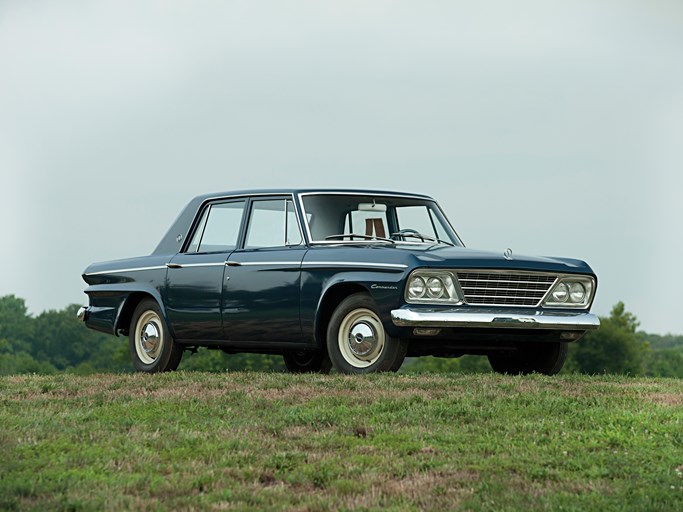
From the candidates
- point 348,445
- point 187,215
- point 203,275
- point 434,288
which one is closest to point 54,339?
point 187,215

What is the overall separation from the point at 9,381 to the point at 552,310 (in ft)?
20.4

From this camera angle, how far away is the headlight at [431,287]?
12203 millimetres

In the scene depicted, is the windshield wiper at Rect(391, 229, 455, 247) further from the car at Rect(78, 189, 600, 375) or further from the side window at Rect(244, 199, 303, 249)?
the side window at Rect(244, 199, 303, 249)

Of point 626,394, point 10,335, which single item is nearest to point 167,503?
point 626,394

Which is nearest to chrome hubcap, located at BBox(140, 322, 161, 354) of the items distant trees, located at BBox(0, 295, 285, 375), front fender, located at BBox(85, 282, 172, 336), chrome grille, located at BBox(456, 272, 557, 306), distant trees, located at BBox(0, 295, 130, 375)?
front fender, located at BBox(85, 282, 172, 336)

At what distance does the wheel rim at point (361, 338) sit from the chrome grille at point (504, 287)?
0.99 meters

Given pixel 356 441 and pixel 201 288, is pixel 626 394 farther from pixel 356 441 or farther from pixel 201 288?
pixel 201 288

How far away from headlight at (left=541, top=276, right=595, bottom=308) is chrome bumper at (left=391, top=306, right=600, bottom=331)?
12cm

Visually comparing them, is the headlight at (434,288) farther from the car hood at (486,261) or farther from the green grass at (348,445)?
the green grass at (348,445)

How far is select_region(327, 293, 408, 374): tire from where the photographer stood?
1243 cm

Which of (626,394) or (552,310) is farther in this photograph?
(552,310)

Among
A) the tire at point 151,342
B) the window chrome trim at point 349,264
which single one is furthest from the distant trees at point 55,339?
the window chrome trim at point 349,264

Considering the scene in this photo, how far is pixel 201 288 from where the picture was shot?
46.8 feet

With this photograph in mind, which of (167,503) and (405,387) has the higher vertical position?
(405,387)
